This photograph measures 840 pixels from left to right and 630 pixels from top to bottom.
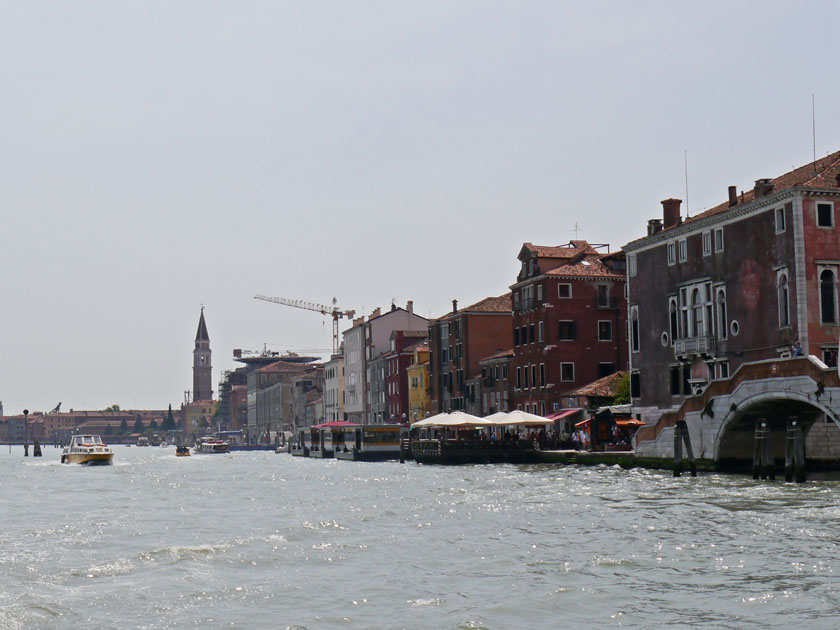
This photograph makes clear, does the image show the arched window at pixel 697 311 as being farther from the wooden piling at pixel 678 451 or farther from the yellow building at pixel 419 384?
the yellow building at pixel 419 384

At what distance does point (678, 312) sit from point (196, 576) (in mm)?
38932

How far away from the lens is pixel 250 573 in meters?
18.8

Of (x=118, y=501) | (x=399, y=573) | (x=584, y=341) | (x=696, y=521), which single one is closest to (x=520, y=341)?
(x=584, y=341)

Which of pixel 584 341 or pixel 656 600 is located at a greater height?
pixel 584 341

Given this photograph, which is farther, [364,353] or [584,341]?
[364,353]

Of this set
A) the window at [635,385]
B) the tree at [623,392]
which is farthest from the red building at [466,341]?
the window at [635,385]

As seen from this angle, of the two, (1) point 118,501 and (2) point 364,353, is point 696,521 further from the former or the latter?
(2) point 364,353

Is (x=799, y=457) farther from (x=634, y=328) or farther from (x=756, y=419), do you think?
(x=634, y=328)

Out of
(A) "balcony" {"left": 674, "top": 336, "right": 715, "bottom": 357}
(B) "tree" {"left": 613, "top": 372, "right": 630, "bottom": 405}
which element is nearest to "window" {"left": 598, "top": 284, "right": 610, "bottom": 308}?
(B) "tree" {"left": 613, "top": 372, "right": 630, "bottom": 405}

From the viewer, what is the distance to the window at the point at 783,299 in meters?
45.0

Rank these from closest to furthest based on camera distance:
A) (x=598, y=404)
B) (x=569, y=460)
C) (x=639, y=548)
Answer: (x=639, y=548), (x=569, y=460), (x=598, y=404)

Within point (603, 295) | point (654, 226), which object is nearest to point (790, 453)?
point (654, 226)

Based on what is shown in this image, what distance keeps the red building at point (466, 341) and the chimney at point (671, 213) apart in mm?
27445

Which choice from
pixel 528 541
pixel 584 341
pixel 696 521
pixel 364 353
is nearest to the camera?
pixel 528 541
